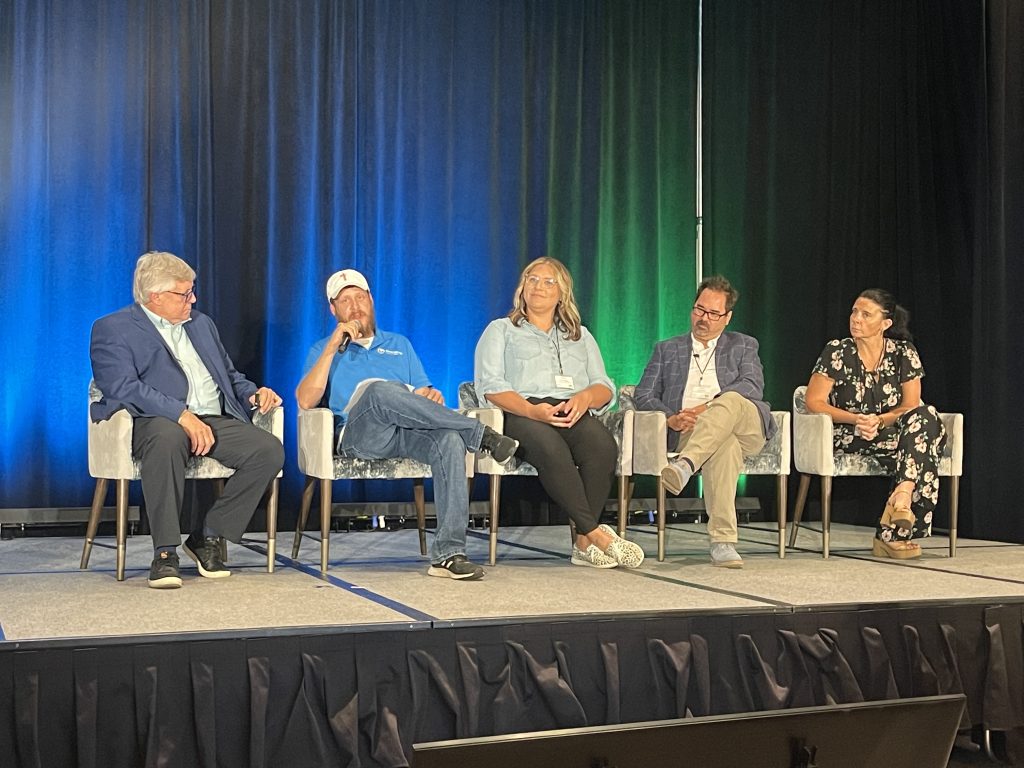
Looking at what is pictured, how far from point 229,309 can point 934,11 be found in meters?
3.79

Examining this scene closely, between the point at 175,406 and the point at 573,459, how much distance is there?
1.35 metres

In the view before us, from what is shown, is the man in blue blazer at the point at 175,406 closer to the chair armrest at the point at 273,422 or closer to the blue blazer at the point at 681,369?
the chair armrest at the point at 273,422

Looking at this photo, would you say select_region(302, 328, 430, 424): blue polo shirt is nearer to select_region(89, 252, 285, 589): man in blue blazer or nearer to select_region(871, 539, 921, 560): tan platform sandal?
select_region(89, 252, 285, 589): man in blue blazer

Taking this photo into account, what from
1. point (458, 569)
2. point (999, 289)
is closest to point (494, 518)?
point (458, 569)

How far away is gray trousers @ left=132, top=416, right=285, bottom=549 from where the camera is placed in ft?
11.0

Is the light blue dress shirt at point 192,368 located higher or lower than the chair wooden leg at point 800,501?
higher

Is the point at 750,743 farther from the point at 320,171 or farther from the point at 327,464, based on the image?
the point at 320,171

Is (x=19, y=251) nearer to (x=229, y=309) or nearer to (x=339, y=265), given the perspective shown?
(x=229, y=309)

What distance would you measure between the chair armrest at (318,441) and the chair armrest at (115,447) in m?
0.58

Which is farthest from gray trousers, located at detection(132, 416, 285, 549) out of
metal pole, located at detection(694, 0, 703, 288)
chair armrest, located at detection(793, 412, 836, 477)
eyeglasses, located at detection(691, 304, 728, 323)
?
metal pole, located at detection(694, 0, 703, 288)

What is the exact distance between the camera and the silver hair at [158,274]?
363cm

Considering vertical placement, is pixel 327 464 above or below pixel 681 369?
below

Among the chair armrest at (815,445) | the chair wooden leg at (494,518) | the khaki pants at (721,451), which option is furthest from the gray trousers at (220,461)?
the chair armrest at (815,445)

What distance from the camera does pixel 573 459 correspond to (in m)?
3.93
